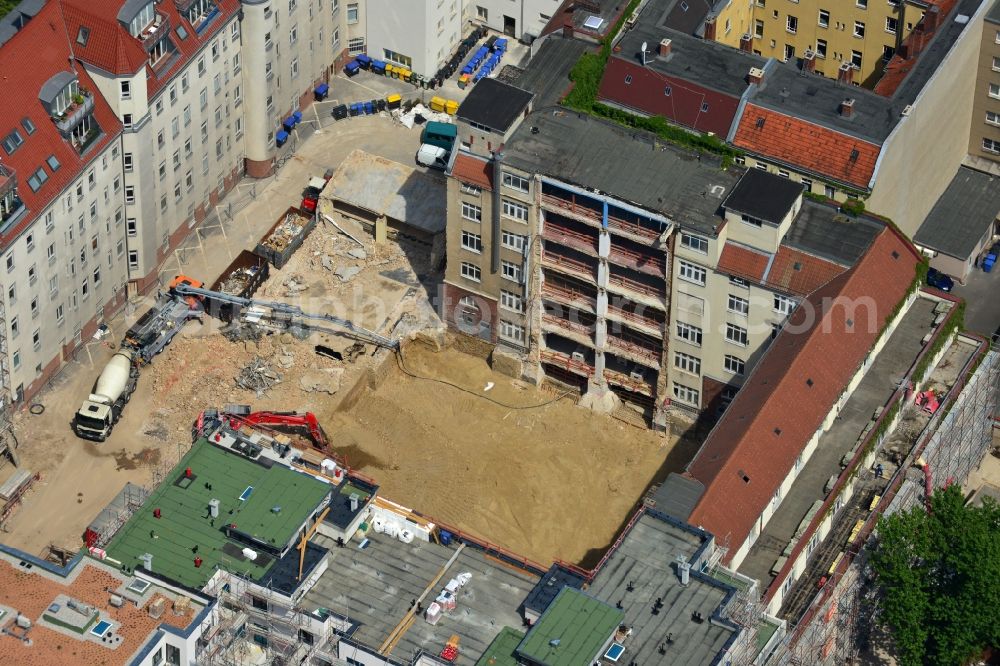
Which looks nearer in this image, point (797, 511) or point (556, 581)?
point (556, 581)

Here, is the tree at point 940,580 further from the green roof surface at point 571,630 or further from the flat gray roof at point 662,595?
the green roof surface at point 571,630

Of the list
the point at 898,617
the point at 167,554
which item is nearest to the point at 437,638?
the point at 167,554

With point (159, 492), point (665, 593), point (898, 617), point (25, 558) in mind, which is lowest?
point (25, 558)

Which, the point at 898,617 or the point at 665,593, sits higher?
the point at 898,617

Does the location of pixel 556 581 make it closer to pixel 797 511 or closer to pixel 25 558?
pixel 797 511

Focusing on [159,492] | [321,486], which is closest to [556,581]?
[321,486]

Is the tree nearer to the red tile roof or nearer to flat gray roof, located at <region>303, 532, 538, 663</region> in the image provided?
the red tile roof
